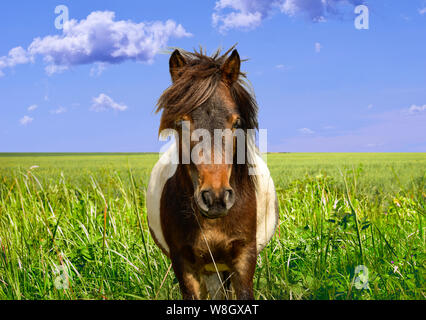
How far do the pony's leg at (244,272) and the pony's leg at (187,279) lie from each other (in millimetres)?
295

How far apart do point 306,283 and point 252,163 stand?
141cm

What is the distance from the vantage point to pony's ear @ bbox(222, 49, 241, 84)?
2553 millimetres

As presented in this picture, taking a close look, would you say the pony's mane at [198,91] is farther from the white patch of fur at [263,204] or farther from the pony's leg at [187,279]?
the pony's leg at [187,279]

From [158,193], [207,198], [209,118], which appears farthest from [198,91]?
[158,193]

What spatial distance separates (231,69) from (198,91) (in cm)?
39

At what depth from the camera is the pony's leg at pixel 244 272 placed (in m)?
2.59

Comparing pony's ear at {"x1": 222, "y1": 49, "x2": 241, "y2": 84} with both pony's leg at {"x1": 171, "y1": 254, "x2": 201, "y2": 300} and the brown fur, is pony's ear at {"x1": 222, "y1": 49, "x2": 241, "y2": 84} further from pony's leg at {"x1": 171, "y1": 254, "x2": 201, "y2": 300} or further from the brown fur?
pony's leg at {"x1": 171, "y1": 254, "x2": 201, "y2": 300}

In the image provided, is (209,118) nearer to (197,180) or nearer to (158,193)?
(197,180)

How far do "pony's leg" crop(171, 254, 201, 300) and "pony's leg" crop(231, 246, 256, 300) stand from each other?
0.29 meters

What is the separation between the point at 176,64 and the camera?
2664mm

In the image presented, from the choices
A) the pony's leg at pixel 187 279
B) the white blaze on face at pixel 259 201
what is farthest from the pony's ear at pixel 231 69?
the pony's leg at pixel 187 279

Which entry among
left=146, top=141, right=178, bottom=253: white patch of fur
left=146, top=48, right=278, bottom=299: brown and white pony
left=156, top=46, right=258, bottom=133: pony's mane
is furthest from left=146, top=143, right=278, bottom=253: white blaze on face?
left=156, top=46, right=258, bottom=133: pony's mane
